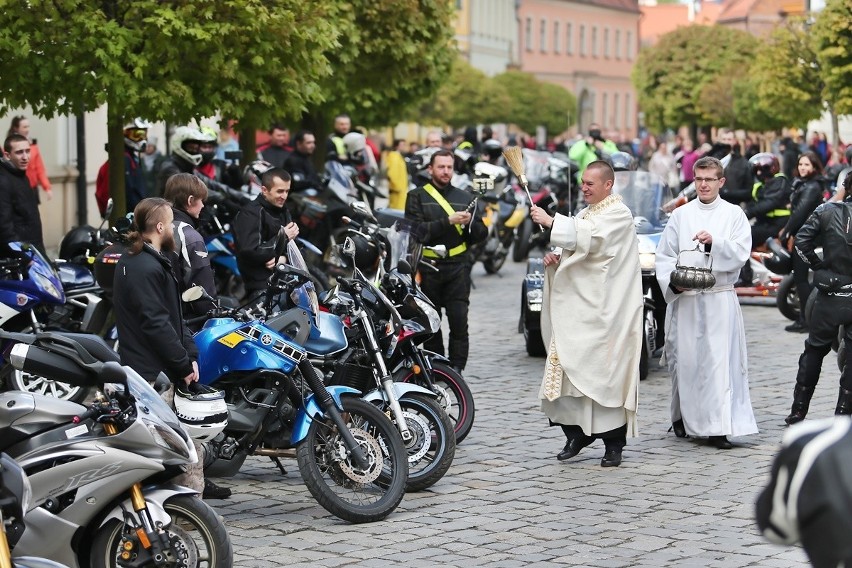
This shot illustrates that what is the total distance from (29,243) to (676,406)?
16.3 ft

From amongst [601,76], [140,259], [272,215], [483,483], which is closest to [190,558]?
[140,259]

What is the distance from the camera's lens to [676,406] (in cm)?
993

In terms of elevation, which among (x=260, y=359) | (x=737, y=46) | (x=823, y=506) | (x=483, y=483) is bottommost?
(x=483, y=483)

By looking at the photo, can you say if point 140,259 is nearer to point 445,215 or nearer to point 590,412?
point 590,412

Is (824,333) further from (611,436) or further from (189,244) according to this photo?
(189,244)

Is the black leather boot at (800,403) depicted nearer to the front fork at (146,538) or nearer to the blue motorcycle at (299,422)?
the blue motorcycle at (299,422)

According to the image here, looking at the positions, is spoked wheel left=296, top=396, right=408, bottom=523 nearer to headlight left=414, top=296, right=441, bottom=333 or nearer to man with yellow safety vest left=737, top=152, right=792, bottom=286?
headlight left=414, top=296, right=441, bottom=333

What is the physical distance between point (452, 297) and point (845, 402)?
2.71m

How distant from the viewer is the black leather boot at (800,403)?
10398 millimetres

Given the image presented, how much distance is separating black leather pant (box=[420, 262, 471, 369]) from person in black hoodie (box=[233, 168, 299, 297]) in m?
1.26

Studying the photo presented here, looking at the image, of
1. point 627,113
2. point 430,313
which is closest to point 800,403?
point 430,313

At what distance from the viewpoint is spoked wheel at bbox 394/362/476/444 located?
9.19 metres

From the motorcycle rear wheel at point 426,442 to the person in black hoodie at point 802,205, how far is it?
6.92 meters

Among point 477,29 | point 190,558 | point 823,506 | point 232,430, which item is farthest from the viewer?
point 477,29
